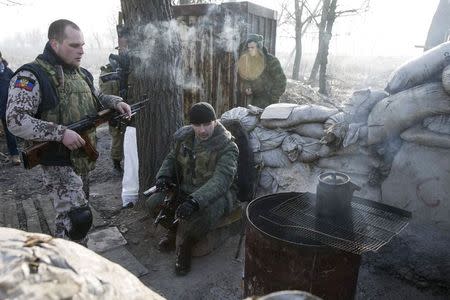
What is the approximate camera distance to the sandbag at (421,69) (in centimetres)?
314

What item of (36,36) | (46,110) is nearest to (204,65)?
(46,110)

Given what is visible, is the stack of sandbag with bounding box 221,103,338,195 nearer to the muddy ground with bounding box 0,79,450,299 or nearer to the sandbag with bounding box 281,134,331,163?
the sandbag with bounding box 281,134,331,163

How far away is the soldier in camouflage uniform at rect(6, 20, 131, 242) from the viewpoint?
2770 mm

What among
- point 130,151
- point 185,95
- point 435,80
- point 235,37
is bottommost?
point 130,151

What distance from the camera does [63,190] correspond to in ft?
10.1

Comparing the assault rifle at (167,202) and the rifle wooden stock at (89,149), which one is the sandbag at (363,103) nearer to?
the assault rifle at (167,202)

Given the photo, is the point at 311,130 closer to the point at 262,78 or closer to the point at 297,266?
the point at 297,266

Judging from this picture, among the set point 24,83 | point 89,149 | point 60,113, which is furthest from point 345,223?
point 24,83

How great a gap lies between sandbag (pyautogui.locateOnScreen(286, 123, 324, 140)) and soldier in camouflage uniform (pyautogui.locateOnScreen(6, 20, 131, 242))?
2.44 metres

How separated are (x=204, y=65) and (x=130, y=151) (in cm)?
266

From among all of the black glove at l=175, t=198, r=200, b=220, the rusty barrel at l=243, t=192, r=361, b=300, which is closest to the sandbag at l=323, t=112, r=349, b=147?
the rusty barrel at l=243, t=192, r=361, b=300

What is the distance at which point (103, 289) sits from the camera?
89 centimetres

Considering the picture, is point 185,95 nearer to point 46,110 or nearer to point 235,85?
point 235,85

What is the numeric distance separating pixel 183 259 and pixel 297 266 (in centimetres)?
157
